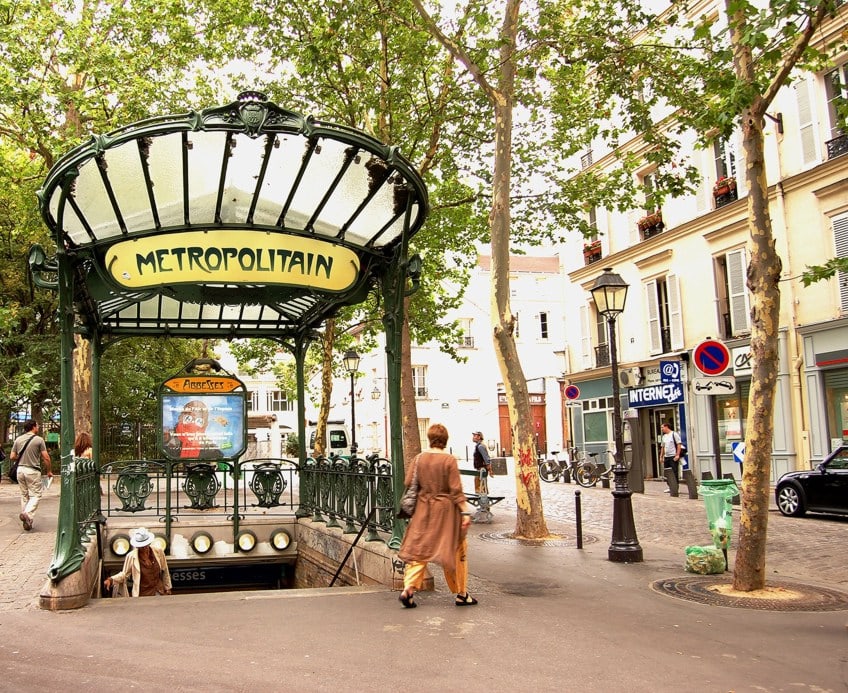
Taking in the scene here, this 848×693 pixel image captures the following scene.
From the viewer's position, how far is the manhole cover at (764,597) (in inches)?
289

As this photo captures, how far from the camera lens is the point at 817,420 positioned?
64.7 feet

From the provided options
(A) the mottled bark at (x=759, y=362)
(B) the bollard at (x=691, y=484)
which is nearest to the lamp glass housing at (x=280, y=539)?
(A) the mottled bark at (x=759, y=362)

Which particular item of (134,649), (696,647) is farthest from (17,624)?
(696,647)

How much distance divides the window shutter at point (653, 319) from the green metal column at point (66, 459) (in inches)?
843

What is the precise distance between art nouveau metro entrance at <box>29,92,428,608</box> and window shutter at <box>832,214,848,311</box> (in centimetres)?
1429

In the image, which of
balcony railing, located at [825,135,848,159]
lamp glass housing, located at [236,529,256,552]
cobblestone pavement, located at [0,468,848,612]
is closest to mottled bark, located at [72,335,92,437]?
cobblestone pavement, located at [0,468,848,612]

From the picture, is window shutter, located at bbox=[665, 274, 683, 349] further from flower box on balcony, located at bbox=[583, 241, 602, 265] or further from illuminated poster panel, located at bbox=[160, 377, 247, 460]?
Result: illuminated poster panel, located at bbox=[160, 377, 247, 460]

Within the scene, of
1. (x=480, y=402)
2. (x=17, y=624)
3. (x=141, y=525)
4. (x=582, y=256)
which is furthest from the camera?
(x=480, y=402)

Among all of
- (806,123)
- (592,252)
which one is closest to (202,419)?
(806,123)

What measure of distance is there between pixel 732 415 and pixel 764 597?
16.7m

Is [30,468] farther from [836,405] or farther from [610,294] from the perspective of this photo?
[836,405]

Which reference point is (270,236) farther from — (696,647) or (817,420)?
(817,420)

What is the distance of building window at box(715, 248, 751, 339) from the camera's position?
74.7 ft

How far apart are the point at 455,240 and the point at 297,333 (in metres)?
8.57
